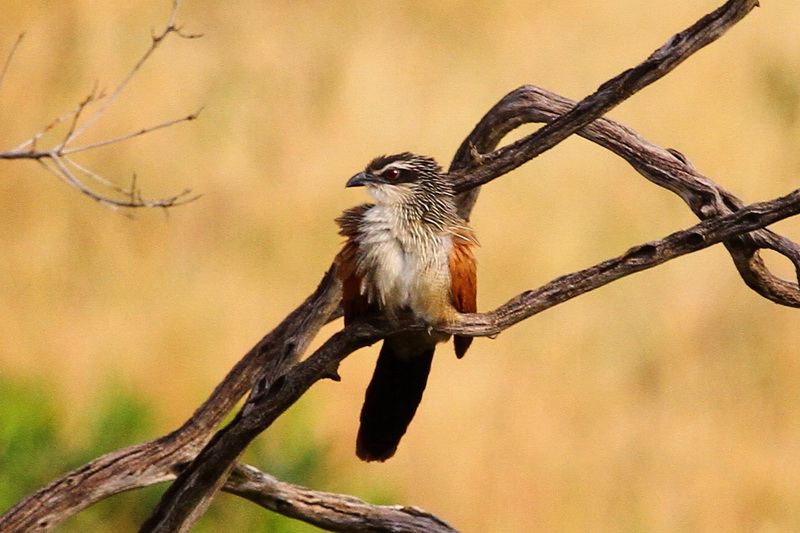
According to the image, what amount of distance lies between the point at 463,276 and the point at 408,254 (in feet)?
0.43

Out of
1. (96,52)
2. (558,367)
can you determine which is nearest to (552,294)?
(558,367)

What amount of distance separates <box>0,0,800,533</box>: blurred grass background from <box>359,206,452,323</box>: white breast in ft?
6.39

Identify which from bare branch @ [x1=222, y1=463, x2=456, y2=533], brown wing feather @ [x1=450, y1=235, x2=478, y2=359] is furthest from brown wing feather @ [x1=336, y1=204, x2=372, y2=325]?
bare branch @ [x1=222, y1=463, x2=456, y2=533]

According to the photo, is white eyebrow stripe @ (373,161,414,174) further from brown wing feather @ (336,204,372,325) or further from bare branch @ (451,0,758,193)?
bare branch @ (451,0,758,193)

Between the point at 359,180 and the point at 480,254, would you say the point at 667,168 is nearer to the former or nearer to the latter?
the point at 359,180

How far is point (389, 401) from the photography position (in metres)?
2.74

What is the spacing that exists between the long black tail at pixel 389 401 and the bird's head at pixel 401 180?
0.41m

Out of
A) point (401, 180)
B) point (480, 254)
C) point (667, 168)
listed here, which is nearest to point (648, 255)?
point (667, 168)

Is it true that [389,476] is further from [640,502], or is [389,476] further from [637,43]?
[637,43]

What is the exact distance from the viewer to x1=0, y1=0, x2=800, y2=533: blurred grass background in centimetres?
441

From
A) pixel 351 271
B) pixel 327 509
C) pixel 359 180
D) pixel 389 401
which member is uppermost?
pixel 359 180

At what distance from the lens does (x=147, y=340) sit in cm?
459

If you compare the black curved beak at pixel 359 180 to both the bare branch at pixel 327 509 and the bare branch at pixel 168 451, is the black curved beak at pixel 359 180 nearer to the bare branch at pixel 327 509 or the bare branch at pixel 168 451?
the bare branch at pixel 168 451

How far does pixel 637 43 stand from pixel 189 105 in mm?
1901
